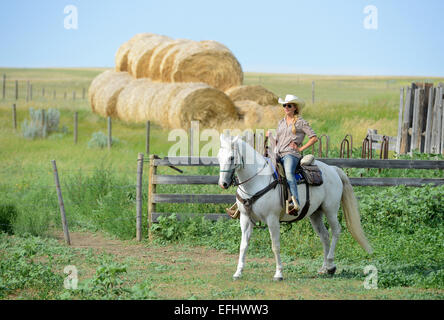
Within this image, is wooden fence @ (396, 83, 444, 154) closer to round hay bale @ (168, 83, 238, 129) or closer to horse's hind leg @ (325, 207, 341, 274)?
horse's hind leg @ (325, 207, 341, 274)

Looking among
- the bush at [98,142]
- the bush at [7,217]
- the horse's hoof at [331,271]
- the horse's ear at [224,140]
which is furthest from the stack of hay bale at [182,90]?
the horse's ear at [224,140]

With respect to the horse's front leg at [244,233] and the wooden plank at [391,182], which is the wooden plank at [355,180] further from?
the horse's front leg at [244,233]

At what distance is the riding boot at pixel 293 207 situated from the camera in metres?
6.88

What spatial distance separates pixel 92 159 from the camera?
16.3 meters

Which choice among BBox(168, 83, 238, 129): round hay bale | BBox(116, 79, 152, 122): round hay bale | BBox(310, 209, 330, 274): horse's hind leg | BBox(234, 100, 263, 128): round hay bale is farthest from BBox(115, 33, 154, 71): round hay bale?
BBox(310, 209, 330, 274): horse's hind leg

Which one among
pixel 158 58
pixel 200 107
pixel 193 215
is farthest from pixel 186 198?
pixel 158 58

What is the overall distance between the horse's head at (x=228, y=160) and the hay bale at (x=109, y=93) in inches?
763

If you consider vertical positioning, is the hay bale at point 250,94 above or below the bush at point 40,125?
above

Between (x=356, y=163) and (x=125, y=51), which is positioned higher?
(x=125, y=51)

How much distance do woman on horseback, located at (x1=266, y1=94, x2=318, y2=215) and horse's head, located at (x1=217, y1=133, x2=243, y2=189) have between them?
581 mm

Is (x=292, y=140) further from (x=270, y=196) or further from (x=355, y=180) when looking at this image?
(x=355, y=180)

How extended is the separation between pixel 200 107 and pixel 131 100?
14.7ft

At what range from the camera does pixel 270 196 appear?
6891mm
